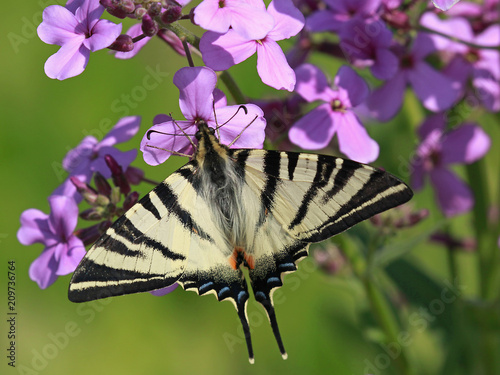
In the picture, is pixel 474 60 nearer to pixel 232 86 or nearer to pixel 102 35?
pixel 232 86

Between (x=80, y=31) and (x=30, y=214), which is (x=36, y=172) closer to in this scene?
(x=30, y=214)

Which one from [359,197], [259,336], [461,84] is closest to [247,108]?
[359,197]

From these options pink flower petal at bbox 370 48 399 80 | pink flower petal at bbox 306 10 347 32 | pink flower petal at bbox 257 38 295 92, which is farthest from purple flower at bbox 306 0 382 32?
pink flower petal at bbox 257 38 295 92

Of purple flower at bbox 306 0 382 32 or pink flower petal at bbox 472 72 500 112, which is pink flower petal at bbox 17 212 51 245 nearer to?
purple flower at bbox 306 0 382 32

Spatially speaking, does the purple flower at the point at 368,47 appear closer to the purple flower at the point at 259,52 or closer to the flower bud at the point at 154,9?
the purple flower at the point at 259,52

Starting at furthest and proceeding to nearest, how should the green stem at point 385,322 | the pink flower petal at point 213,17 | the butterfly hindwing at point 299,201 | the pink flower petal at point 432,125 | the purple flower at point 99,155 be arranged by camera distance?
the pink flower petal at point 432,125 → the green stem at point 385,322 → the purple flower at point 99,155 → the butterfly hindwing at point 299,201 → the pink flower petal at point 213,17

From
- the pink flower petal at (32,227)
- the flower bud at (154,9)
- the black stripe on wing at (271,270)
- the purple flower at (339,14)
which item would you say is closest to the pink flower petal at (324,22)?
the purple flower at (339,14)

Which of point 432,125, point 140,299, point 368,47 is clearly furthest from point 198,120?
point 140,299
